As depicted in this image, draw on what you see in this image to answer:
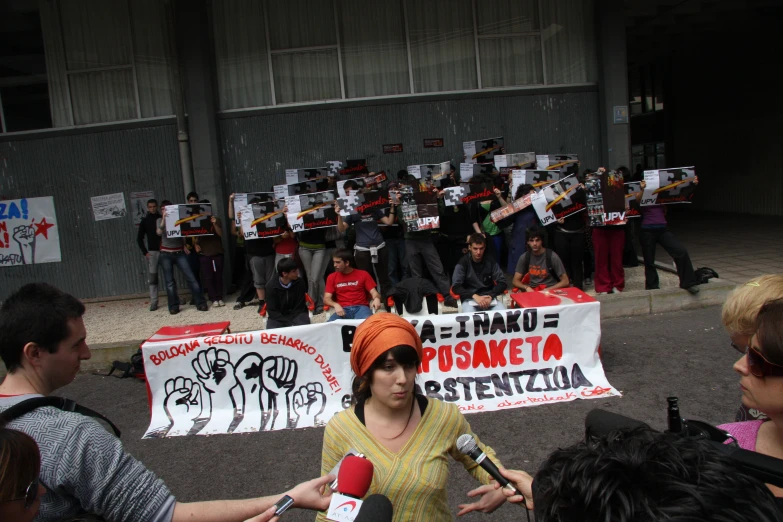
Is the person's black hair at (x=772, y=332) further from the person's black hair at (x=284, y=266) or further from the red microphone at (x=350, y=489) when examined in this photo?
the person's black hair at (x=284, y=266)

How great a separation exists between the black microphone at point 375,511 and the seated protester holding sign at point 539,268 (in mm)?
6920

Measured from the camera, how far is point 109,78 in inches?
493

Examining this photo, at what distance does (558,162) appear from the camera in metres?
11.8

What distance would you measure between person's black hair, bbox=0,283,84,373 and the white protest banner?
4205mm

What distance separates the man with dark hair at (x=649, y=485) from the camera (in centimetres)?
100

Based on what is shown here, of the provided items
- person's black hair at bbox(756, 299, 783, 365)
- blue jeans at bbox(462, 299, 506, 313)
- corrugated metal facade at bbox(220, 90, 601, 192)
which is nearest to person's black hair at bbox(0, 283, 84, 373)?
person's black hair at bbox(756, 299, 783, 365)

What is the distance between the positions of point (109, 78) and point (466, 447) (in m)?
12.9

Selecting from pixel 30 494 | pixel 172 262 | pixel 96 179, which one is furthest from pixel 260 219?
pixel 30 494

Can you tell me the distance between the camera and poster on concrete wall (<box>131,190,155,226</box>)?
39.9ft

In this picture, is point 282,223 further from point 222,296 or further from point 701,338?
point 701,338

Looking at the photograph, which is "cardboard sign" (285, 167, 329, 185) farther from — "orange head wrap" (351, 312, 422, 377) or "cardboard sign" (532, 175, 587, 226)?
"orange head wrap" (351, 312, 422, 377)

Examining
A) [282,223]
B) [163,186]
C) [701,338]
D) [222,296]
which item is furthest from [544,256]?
[163,186]

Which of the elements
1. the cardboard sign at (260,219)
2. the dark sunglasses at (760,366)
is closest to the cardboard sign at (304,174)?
the cardboard sign at (260,219)

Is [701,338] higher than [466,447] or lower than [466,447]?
lower
